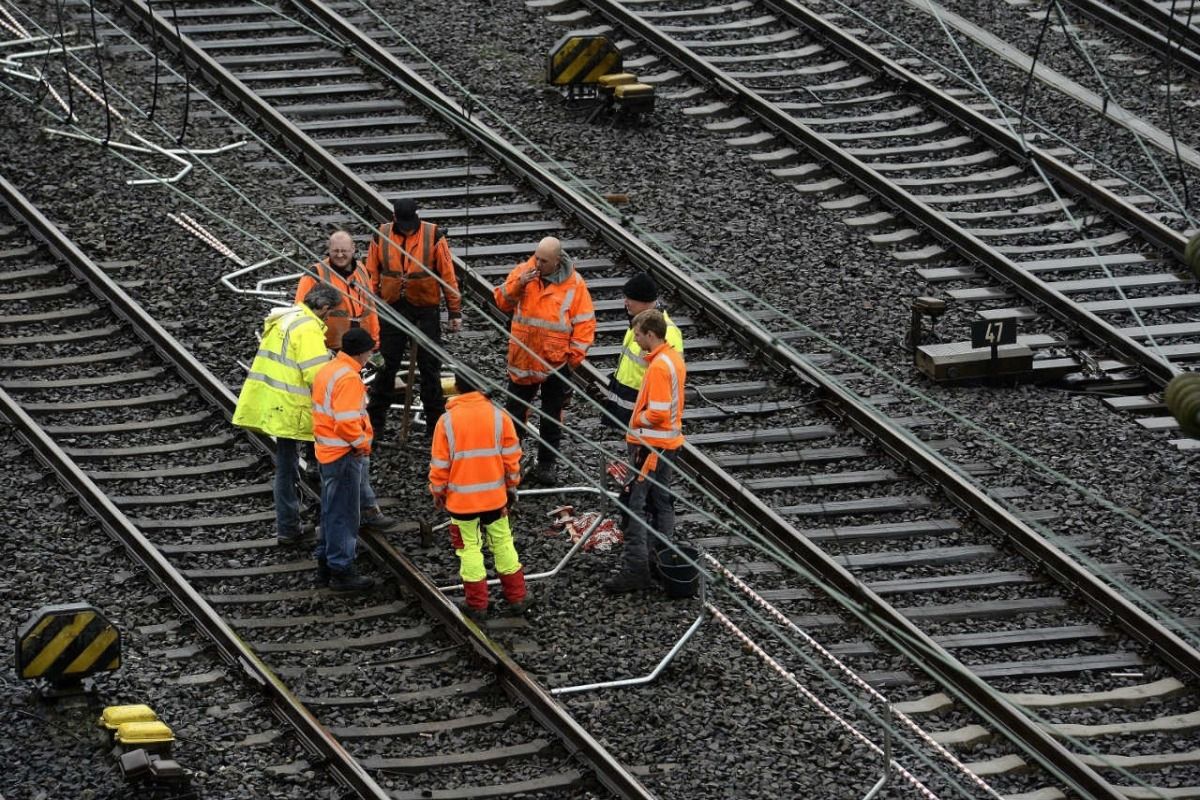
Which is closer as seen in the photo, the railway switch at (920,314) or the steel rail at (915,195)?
the railway switch at (920,314)

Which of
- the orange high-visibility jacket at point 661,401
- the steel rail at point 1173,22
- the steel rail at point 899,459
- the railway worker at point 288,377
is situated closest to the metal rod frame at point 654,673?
the orange high-visibility jacket at point 661,401

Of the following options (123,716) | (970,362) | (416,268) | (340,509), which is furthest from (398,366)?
(970,362)

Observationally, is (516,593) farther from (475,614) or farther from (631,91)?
(631,91)

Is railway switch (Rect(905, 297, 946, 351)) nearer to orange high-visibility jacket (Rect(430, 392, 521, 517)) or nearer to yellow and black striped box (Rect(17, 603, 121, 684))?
orange high-visibility jacket (Rect(430, 392, 521, 517))

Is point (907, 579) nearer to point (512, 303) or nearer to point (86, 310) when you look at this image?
point (512, 303)

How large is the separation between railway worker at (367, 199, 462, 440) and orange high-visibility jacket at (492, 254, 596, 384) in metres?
0.48

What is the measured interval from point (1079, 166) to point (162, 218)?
8.72 m

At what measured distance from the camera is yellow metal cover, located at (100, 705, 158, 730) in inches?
455

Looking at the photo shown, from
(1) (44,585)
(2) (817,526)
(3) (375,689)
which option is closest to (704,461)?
(2) (817,526)

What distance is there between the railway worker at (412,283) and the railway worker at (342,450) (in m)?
1.42

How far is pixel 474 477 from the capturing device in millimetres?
12766

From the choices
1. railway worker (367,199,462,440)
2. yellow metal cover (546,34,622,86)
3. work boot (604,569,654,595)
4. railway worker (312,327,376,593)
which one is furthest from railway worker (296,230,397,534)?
yellow metal cover (546,34,622,86)

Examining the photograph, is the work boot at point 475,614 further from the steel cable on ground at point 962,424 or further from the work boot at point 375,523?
the steel cable on ground at point 962,424

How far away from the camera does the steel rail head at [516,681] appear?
457 inches
